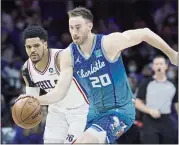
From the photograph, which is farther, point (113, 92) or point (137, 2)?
point (137, 2)

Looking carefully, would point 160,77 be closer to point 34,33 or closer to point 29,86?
point 29,86

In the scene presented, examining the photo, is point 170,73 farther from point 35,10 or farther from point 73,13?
point 73,13

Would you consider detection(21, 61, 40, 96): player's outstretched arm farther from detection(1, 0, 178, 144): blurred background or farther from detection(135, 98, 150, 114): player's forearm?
detection(1, 0, 178, 144): blurred background

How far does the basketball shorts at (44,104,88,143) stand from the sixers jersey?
1.26 m

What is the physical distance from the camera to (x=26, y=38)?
6609mm

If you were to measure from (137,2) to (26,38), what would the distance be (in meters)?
8.58

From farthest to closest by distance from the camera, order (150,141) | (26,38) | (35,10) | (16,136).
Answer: (35,10) < (16,136) < (150,141) < (26,38)

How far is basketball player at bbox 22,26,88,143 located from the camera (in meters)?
6.62

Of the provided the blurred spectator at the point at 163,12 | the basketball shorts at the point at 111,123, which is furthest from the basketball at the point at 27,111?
the blurred spectator at the point at 163,12

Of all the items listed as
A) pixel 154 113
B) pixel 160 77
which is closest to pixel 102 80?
pixel 154 113

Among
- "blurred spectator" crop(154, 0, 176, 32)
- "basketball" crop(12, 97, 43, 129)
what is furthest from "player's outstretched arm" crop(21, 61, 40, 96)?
"blurred spectator" crop(154, 0, 176, 32)

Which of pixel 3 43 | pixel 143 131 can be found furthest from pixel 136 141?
pixel 3 43

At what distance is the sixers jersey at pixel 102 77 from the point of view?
5.68 meters

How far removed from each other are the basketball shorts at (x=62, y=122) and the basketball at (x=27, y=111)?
3.89ft
